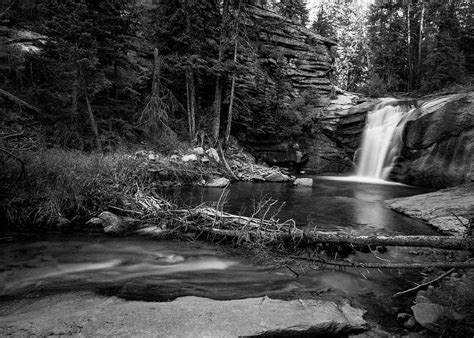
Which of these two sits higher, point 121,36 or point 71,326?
point 121,36

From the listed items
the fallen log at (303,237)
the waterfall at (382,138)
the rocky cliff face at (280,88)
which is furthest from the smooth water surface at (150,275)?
the rocky cliff face at (280,88)

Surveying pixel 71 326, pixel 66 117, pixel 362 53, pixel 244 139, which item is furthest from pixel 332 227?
pixel 362 53

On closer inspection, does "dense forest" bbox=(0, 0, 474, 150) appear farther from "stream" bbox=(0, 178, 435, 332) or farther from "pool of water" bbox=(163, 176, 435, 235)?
"pool of water" bbox=(163, 176, 435, 235)

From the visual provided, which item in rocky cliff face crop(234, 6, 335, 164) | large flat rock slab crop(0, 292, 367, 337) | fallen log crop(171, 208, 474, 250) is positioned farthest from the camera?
rocky cliff face crop(234, 6, 335, 164)

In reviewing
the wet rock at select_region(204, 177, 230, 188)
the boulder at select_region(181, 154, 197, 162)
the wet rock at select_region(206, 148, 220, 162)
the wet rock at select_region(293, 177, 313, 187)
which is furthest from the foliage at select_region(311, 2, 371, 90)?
the wet rock at select_region(204, 177, 230, 188)

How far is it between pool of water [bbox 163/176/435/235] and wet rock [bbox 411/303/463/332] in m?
2.61

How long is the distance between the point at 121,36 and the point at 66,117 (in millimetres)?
3842

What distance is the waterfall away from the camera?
1555cm

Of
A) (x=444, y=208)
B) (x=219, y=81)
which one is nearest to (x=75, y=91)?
(x=219, y=81)

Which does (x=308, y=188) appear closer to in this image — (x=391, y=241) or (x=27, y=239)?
(x=391, y=241)

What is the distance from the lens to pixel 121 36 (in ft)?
35.8

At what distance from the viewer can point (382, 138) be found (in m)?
16.4

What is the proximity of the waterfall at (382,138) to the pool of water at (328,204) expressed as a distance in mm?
3374

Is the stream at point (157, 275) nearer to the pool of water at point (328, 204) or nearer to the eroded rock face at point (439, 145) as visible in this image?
the pool of water at point (328, 204)
